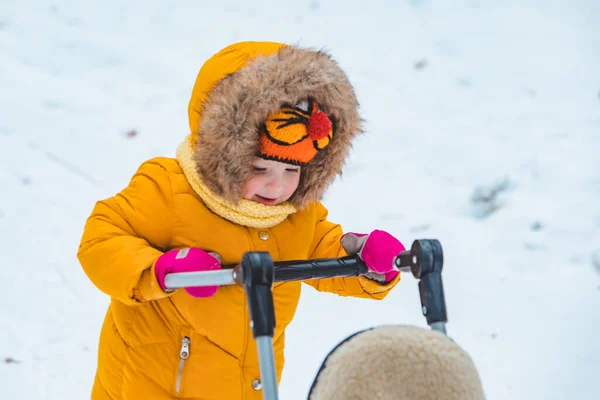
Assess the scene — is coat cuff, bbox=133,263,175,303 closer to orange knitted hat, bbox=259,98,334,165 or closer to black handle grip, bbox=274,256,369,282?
black handle grip, bbox=274,256,369,282

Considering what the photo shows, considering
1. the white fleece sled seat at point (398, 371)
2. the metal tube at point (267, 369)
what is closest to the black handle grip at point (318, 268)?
the metal tube at point (267, 369)

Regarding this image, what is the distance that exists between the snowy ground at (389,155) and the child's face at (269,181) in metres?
0.33

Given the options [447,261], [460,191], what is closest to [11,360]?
[447,261]

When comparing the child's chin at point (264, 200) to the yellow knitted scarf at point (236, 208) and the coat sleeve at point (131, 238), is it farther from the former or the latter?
the coat sleeve at point (131, 238)

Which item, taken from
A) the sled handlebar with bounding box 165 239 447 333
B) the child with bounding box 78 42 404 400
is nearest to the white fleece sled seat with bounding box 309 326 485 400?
the sled handlebar with bounding box 165 239 447 333

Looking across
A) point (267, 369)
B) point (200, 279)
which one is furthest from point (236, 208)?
point (267, 369)

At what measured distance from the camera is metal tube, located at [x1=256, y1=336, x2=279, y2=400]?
100 cm

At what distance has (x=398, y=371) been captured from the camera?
852 mm

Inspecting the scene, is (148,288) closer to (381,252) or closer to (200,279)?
(200,279)

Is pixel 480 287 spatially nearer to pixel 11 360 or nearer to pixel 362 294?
pixel 362 294

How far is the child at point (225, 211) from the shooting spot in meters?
1.40

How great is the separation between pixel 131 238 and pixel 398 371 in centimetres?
71

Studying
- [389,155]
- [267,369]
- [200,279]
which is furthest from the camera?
[389,155]

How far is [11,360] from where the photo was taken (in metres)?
2.09
